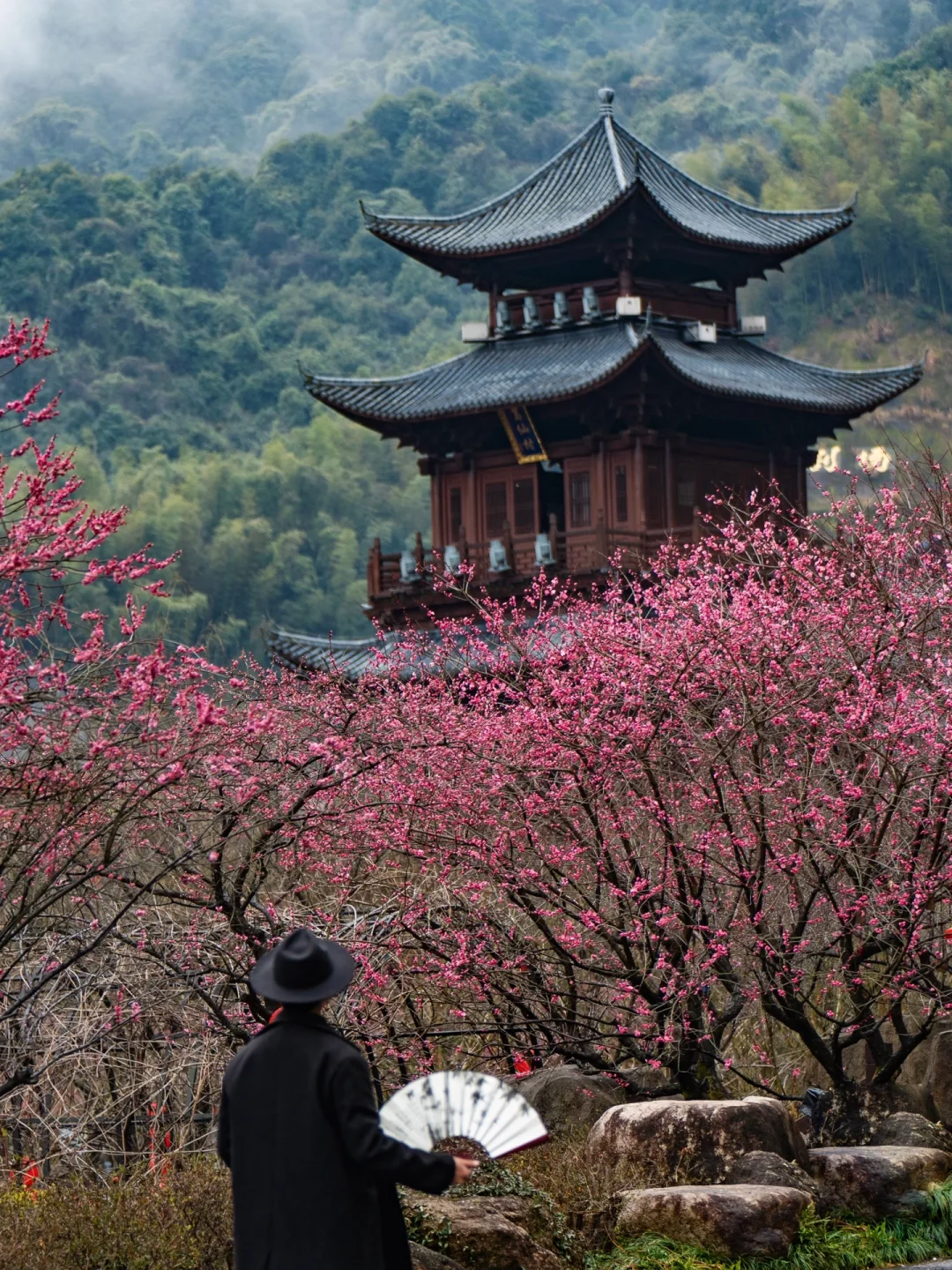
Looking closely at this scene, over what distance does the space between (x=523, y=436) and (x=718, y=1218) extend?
23.9 meters

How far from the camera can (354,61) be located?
147250mm

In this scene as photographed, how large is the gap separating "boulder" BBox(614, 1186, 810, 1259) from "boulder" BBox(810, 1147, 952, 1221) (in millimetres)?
922

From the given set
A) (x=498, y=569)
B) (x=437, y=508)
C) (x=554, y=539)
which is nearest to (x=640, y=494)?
(x=554, y=539)

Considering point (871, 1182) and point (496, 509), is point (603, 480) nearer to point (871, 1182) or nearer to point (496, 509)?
point (496, 509)

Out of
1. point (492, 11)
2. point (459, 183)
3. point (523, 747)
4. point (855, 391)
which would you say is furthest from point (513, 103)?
point (523, 747)

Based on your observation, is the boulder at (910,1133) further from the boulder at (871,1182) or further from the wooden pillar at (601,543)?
the wooden pillar at (601,543)

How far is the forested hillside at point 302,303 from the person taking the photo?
7813 centimetres

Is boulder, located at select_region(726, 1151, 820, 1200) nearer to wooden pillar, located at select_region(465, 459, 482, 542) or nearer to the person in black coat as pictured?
the person in black coat

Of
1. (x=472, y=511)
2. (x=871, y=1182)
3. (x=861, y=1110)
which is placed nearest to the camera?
(x=871, y=1182)

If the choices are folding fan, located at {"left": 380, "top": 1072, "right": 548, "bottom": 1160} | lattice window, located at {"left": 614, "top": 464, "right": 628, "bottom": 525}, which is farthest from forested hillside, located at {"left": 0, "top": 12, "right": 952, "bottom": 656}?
folding fan, located at {"left": 380, "top": 1072, "right": 548, "bottom": 1160}

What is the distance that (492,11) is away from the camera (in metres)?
148

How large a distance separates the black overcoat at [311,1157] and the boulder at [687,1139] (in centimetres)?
465

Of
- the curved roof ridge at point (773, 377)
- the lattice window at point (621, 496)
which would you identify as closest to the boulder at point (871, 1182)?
the curved roof ridge at point (773, 377)

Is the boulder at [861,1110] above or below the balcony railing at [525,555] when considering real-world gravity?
below
